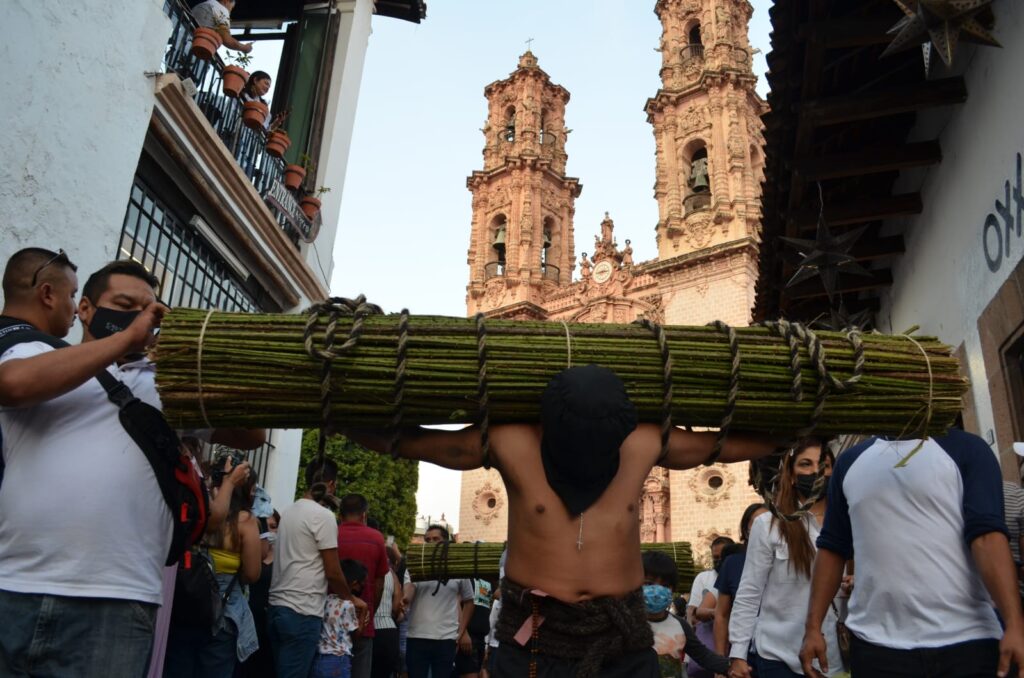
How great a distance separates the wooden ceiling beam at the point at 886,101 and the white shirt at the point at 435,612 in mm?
5423

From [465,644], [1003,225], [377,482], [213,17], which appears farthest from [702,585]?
[377,482]

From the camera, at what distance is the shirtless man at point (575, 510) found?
96.0 inches

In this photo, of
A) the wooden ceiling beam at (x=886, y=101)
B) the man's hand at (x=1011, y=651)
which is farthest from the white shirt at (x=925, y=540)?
the wooden ceiling beam at (x=886, y=101)

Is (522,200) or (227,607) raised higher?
(522,200)

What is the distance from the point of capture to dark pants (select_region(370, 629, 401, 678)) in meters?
7.20

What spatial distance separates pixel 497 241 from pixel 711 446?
36000 millimetres

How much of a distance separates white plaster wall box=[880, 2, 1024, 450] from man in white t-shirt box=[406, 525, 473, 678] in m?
4.93

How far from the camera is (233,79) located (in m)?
7.92

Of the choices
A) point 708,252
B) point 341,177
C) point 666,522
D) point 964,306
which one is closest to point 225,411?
point 964,306

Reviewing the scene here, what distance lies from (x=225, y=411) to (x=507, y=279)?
33.9 m

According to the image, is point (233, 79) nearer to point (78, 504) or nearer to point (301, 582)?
point (301, 582)

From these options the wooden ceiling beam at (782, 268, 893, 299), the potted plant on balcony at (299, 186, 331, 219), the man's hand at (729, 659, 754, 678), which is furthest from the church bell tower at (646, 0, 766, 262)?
the man's hand at (729, 659, 754, 678)

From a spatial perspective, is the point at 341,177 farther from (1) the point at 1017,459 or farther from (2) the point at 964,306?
(1) the point at 1017,459

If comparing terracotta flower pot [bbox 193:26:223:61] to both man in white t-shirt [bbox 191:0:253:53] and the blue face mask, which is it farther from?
the blue face mask
